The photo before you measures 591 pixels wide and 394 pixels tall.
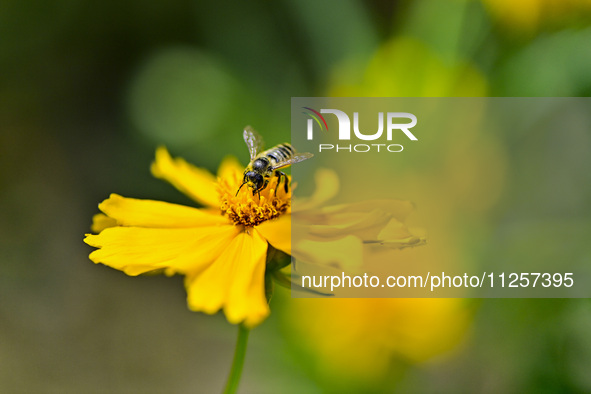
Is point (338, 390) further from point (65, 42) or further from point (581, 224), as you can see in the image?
point (65, 42)

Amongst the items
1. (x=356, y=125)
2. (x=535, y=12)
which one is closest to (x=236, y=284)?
(x=356, y=125)

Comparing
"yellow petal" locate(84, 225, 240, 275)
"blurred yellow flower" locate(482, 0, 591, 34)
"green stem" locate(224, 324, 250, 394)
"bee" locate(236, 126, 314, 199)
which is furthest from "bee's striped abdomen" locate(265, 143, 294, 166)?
"blurred yellow flower" locate(482, 0, 591, 34)

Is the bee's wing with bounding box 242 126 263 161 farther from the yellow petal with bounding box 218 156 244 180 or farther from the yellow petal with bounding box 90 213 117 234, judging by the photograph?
the yellow petal with bounding box 90 213 117 234

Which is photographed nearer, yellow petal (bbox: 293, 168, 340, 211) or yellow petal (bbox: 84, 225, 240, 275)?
yellow petal (bbox: 84, 225, 240, 275)

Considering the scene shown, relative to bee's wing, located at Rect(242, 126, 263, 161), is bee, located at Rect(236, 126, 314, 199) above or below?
below

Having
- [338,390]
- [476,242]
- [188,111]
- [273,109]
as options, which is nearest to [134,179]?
[188,111]

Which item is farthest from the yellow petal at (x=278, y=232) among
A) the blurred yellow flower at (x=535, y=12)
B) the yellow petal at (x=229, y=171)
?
the blurred yellow flower at (x=535, y=12)

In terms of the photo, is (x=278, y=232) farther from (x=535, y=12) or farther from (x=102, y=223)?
(x=535, y=12)

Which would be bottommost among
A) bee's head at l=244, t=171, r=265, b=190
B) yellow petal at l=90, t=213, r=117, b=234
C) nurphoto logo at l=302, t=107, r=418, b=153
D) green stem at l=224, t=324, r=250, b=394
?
green stem at l=224, t=324, r=250, b=394
